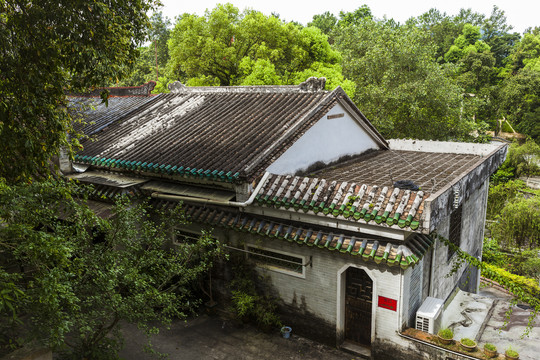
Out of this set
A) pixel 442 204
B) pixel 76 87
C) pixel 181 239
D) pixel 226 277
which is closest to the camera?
pixel 76 87

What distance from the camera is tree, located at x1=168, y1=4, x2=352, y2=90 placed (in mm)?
23281

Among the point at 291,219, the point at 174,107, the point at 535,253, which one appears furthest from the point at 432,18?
the point at 291,219

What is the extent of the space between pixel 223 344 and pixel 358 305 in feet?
10.3

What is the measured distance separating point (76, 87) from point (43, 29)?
1.05 metres

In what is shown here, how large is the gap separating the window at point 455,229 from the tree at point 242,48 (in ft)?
44.2

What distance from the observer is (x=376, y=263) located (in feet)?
26.9

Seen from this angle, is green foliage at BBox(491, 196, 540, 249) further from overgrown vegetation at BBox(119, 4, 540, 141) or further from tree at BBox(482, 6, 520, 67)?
tree at BBox(482, 6, 520, 67)

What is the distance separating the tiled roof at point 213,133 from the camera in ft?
32.7

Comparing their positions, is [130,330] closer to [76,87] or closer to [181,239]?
[181,239]

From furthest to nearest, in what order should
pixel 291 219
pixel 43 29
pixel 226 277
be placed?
pixel 226 277, pixel 291 219, pixel 43 29

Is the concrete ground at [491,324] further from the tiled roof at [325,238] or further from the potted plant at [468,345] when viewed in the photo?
the tiled roof at [325,238]

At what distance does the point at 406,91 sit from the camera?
832 inches

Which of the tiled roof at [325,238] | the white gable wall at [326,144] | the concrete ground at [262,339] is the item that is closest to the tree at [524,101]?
the white gable wall at [326,144]

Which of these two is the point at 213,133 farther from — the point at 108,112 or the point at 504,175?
the point at 504,175
